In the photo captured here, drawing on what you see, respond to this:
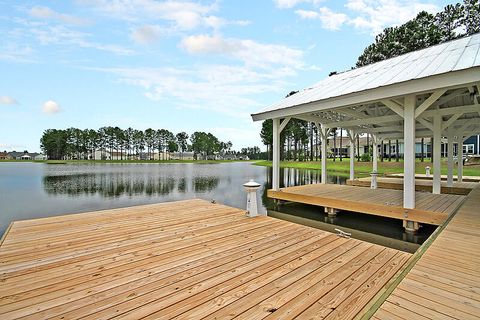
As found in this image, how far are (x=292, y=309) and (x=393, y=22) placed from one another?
81.9 ft

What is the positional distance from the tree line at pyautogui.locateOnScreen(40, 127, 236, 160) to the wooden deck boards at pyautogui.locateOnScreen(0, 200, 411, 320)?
68.9 metres

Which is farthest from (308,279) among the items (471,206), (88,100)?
(88,100)

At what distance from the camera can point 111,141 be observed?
65.8m

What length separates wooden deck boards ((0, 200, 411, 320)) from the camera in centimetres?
189

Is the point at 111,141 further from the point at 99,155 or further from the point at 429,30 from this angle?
the point at 429,30

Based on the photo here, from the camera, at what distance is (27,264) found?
8.98ft

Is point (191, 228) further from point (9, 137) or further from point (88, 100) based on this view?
point (9, 137)

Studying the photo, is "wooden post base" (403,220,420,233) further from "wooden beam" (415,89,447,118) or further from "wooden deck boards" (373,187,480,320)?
"wooden beam" (415,89,447,118)

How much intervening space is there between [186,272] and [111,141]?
7319 cm

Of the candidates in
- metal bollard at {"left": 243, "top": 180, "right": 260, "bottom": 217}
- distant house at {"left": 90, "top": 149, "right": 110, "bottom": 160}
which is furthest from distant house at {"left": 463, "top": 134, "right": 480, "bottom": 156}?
distant house at {"left": 90, "top": 149, "right": 110, "bottom": 160}

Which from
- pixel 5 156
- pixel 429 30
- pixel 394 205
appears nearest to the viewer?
pixel 394 205

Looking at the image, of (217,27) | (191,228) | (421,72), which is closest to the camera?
(191,228)

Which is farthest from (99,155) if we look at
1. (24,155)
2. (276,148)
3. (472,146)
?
(472,146)

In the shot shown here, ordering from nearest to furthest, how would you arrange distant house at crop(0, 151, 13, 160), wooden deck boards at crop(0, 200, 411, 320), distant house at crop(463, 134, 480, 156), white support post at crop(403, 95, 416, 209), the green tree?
1. wooden deck boards at crop(0, 200, 411, 320)
2. white support post at crop(403, 95, 416, 209)
3. distant house at crop(463, 134, 480, 156)
4. the green tree
5. distant house at crop(0, 151, 13, 160)
